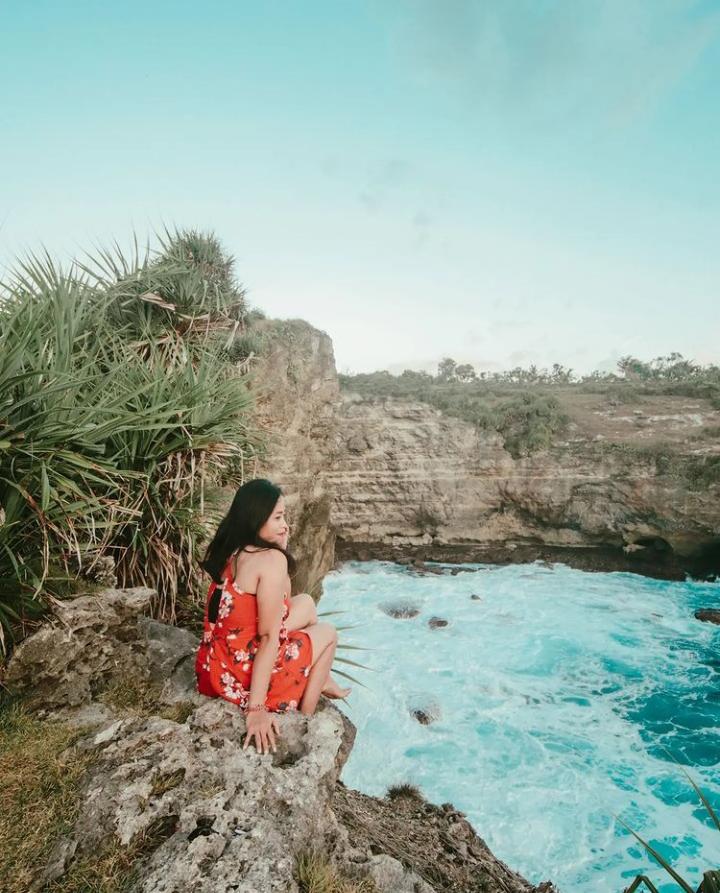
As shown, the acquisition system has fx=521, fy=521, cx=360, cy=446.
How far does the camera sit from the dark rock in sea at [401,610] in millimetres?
14484

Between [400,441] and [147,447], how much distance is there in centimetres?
1615

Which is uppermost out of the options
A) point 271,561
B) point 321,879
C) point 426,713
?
point 271,561

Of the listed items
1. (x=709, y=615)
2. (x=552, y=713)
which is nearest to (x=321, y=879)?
(x=552, y=713)

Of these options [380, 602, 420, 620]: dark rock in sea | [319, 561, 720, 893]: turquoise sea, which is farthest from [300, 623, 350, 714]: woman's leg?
[380, 602, 420, 620]: dark rock in sea

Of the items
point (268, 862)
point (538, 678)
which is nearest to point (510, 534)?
point (538, 678)

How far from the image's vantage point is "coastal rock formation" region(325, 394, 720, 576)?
1777 centimetres

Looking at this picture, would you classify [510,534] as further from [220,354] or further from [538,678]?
[220,354]

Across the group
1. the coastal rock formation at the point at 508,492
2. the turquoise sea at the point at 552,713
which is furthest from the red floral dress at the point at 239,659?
the coastal rock formation at the point at 508,492

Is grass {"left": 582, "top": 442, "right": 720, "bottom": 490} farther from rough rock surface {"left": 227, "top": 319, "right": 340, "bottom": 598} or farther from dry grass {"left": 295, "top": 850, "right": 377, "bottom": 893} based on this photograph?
dry grass {"left": 295, "top": 850, "right": 377, "bottom": 893}

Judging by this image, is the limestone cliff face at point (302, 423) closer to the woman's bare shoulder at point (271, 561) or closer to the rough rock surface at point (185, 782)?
the rough rock surface at point (185, 782)

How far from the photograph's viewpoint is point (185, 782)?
221 cm

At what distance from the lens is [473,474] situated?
1928 centimetres

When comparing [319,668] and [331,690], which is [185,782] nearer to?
[319,668]

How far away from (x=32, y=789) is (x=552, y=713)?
10.3 m
